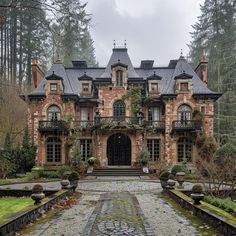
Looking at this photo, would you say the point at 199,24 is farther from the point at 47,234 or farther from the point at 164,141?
the point at 47,234

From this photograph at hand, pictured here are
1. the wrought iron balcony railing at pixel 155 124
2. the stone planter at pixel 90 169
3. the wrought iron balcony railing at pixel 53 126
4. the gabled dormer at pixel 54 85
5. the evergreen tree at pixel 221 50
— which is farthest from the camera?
the evergreen tree at pixel 221 50

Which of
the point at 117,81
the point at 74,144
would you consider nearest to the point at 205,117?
the point at 117,81

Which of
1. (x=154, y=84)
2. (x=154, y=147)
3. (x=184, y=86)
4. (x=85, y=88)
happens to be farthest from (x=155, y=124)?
(x=85, y=88)

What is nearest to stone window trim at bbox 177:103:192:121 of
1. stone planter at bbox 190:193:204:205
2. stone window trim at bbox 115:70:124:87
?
stone window trim at bbox 115:70:124:87

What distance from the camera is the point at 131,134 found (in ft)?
100

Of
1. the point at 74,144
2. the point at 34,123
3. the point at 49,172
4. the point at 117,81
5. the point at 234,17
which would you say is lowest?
the point at 49,172

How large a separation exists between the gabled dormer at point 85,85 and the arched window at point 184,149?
9794 mm

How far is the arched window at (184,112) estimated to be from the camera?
99.9 feet

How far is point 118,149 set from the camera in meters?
31.9

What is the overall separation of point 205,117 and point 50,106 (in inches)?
565

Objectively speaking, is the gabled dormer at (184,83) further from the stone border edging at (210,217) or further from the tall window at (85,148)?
the stone border edging at (210,217)

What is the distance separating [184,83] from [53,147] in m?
13.4

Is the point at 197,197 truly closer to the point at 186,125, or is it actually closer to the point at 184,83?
the point at 186,125

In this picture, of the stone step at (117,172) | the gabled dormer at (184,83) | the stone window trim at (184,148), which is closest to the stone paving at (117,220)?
the stone step at (117,172)
